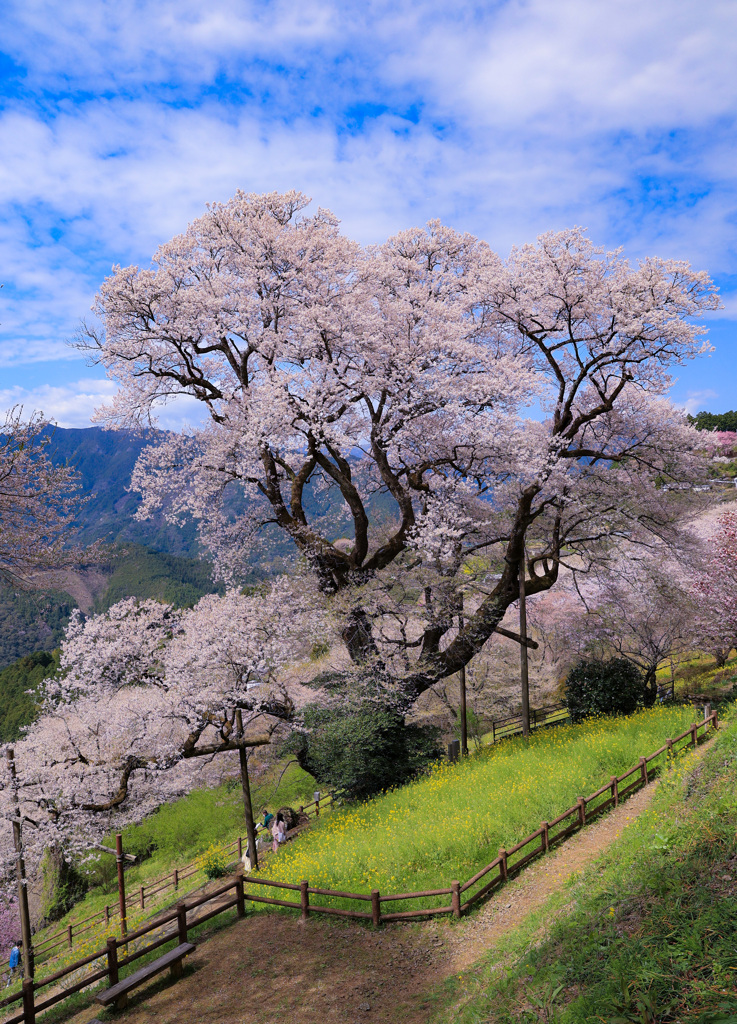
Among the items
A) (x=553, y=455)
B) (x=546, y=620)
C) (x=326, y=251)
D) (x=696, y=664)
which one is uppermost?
Answer: (x=326, y=251)

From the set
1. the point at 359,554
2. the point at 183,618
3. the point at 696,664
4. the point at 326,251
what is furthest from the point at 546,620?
the point at 326,251

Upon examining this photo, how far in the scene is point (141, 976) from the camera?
9359mm

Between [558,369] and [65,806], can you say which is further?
[558,369]

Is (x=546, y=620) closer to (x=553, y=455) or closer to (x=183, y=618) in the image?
(x=553, y=455)

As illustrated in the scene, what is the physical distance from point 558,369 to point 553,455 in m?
3.30

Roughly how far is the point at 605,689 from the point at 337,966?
49.7 feet

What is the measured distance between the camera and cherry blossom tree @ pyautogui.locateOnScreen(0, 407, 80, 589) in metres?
8.15

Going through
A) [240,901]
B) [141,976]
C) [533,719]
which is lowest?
[533,719]

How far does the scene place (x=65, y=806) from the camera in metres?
16.3

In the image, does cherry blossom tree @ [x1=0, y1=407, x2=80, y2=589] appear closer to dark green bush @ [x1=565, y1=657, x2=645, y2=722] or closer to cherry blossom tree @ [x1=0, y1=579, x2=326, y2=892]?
cherry blossom tree @ [x1=0, y1=579, x2=326, y2=892]

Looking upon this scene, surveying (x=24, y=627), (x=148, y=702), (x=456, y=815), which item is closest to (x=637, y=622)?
(x=456, y=815)

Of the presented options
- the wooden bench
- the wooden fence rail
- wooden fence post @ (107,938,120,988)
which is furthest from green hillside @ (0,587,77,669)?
the wooden bench

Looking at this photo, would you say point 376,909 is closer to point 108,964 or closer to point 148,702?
point 108,964

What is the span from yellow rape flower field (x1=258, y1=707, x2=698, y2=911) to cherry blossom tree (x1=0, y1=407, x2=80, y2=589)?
8125 mm
